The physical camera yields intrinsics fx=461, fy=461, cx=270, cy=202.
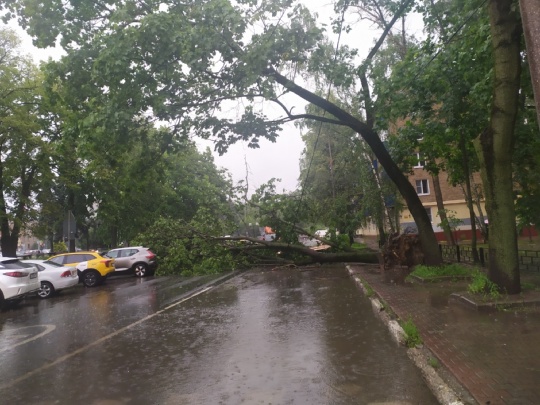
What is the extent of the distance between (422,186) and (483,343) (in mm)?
37960

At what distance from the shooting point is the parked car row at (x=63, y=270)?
13031mm

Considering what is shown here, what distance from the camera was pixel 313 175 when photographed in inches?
1304

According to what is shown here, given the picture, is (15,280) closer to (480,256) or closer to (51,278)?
(51,278)

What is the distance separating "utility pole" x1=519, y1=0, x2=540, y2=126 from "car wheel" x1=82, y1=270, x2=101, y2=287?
705 inches

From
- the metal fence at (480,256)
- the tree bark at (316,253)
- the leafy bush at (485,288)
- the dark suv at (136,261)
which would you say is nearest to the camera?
the leafy bush at (485,288)

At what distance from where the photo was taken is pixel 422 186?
42312mm

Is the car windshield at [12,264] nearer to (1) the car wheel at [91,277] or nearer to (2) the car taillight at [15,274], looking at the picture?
(2) the car taillight at [15,274]

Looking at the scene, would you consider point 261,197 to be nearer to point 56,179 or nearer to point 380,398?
point 56,179

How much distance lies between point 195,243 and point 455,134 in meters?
12.4

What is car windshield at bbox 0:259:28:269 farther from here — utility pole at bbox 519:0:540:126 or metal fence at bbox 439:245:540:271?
metal fence at bbox 439:245:540:271

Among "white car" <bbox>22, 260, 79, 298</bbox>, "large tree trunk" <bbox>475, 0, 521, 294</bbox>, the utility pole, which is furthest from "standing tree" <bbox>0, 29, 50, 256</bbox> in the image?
the utility pole

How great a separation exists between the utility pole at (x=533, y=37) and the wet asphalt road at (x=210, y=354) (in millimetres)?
3296

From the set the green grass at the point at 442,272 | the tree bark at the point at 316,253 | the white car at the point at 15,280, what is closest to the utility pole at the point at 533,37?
the green grass at the point at 442,272

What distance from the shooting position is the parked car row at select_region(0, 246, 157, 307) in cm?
1303
